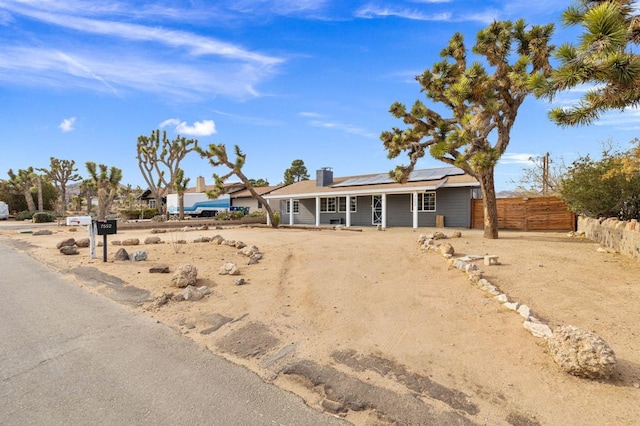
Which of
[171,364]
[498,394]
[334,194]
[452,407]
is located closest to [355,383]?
[452,407]

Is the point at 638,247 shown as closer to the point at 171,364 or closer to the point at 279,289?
the point at 279,289

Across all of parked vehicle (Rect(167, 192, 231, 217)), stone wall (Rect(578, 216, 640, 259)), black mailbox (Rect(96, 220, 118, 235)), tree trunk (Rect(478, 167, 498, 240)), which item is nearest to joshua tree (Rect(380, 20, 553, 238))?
tree trunk (Rect(478, 167, 498, 240))

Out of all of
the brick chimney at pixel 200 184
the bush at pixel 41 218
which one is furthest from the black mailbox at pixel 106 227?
the brick chimney at pixel 200 184

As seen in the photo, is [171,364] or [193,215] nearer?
[171,364]

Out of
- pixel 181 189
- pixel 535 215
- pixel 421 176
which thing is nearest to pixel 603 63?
pixel 535 215

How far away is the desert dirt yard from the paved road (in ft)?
1.12

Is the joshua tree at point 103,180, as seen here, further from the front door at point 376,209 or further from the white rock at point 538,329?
Result: the white rock at point 538,329

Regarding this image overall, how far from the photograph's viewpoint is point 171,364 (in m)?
4.04

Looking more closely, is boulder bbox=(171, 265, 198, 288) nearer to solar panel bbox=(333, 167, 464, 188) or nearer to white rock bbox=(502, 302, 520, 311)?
white rock bbox=(502, 302, 520, 311)

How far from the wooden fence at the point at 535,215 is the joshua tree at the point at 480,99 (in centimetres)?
654

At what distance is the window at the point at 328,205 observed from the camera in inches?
1013

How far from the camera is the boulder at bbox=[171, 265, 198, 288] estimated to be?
280 inches

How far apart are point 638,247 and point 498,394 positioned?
6.85 m

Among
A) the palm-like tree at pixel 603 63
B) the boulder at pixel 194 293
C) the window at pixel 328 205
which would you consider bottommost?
the boulder at pixel 194 293
